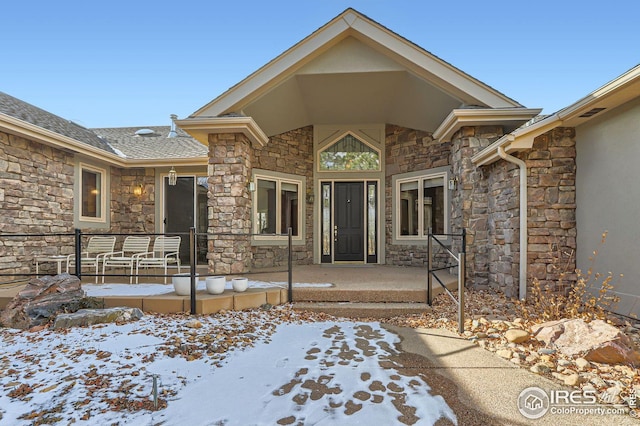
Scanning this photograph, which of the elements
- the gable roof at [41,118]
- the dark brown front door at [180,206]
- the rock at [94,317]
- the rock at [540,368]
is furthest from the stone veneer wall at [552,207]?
the gable roof at [41,118]

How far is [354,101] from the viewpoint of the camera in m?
6.58

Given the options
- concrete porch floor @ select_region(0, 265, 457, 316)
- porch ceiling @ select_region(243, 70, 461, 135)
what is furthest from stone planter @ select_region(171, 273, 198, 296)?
porch ceiling @ select_region(243, 70, 461, 135)

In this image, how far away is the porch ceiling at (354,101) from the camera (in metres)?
5.77

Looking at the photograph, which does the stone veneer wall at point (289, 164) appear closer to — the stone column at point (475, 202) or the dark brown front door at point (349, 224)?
the dark brown front door at point (349, 224)

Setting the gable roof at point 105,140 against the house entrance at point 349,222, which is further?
the house entrance at point 349,222

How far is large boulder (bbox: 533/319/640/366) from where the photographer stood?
2441 mm

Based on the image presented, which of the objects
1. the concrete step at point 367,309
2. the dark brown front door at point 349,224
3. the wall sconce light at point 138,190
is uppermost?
the wall sconce light at point 138,190

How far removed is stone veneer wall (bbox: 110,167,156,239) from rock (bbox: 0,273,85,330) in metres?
3.42

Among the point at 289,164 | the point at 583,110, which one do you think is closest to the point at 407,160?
the point at 289,164

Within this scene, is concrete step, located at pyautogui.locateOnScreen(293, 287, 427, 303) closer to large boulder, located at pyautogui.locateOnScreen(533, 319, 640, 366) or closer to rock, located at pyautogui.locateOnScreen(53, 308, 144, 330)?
large boulder, located at pyautogui.locateOnScreen(533, 319, 640, 366)

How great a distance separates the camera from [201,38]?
354 inches

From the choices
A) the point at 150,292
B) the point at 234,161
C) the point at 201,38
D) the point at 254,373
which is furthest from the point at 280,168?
the point at 254,373

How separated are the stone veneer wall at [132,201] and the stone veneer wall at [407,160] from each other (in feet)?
17.8

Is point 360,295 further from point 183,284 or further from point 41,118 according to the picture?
point 41,118
